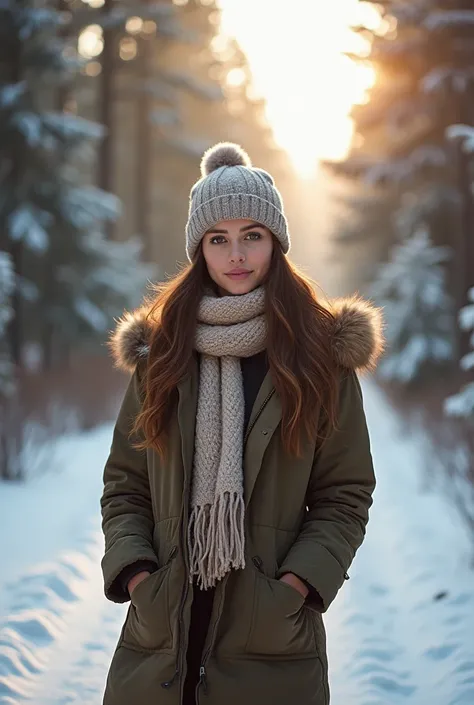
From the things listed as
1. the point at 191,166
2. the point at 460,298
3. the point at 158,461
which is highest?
the point at 191,166

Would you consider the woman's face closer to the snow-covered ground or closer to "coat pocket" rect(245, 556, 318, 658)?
"coat pocket" rect(245, 556, 318, 658)

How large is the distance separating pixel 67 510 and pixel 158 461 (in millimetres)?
5625

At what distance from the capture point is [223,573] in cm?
263

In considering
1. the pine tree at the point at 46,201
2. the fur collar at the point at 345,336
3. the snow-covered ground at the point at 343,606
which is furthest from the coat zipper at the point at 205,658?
the pine tree at the point at 46,201

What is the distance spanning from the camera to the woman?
8.67 ft

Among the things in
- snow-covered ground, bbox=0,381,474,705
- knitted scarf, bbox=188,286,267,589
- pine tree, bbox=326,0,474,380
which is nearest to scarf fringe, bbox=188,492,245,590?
knitted scarf, bbox=188,286,267,589

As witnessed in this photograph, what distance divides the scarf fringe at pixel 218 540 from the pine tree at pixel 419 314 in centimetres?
1328

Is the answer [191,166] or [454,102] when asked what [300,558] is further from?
[191,166]

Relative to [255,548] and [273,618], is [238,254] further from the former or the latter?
[273,618]

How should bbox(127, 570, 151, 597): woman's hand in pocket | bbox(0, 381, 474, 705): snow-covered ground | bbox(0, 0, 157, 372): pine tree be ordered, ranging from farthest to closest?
bbox(0, 0, 157, 372): pine tree < bbox(0, 381, 474, 705): snow-covered ground < bbox(127, 570, 151, 597): woman's hand in pocket

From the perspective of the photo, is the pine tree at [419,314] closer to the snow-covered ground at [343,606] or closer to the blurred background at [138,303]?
the blurred background at [138,303]

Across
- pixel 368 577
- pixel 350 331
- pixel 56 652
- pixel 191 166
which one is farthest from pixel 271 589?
pixel 191 166

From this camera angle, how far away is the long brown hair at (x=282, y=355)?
2.78m

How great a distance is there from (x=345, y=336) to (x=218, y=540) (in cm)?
87
